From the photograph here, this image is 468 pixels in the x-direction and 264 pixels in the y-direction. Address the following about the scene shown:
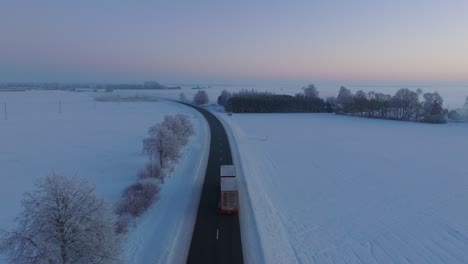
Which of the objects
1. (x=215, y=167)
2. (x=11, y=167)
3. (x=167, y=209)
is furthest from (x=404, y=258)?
(x=11, y=167)

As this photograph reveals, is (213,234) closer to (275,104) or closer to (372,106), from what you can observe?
(372,106)

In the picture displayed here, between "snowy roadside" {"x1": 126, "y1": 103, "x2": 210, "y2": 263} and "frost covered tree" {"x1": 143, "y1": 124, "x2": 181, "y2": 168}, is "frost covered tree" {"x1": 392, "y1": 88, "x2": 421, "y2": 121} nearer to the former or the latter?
"frost covered tree" {"x1": 143, "y1": 124, "x2": 181, "y2": 168}

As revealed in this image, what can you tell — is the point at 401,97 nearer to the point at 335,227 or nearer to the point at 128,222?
the point at 335,227

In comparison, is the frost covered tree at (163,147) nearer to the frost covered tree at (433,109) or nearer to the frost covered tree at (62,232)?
the frost covered tree at (62,232)

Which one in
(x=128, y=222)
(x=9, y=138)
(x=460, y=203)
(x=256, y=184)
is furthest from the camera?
(x=9, y=138)

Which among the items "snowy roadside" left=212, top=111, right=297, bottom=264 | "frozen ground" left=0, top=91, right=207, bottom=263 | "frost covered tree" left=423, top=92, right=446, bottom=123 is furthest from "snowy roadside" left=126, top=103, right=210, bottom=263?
"frost covered tree" left=423, top=92, right=446, bottom=123

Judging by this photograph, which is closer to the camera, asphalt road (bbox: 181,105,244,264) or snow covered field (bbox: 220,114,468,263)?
asphalt road (bbox: 181,105,244,264)
